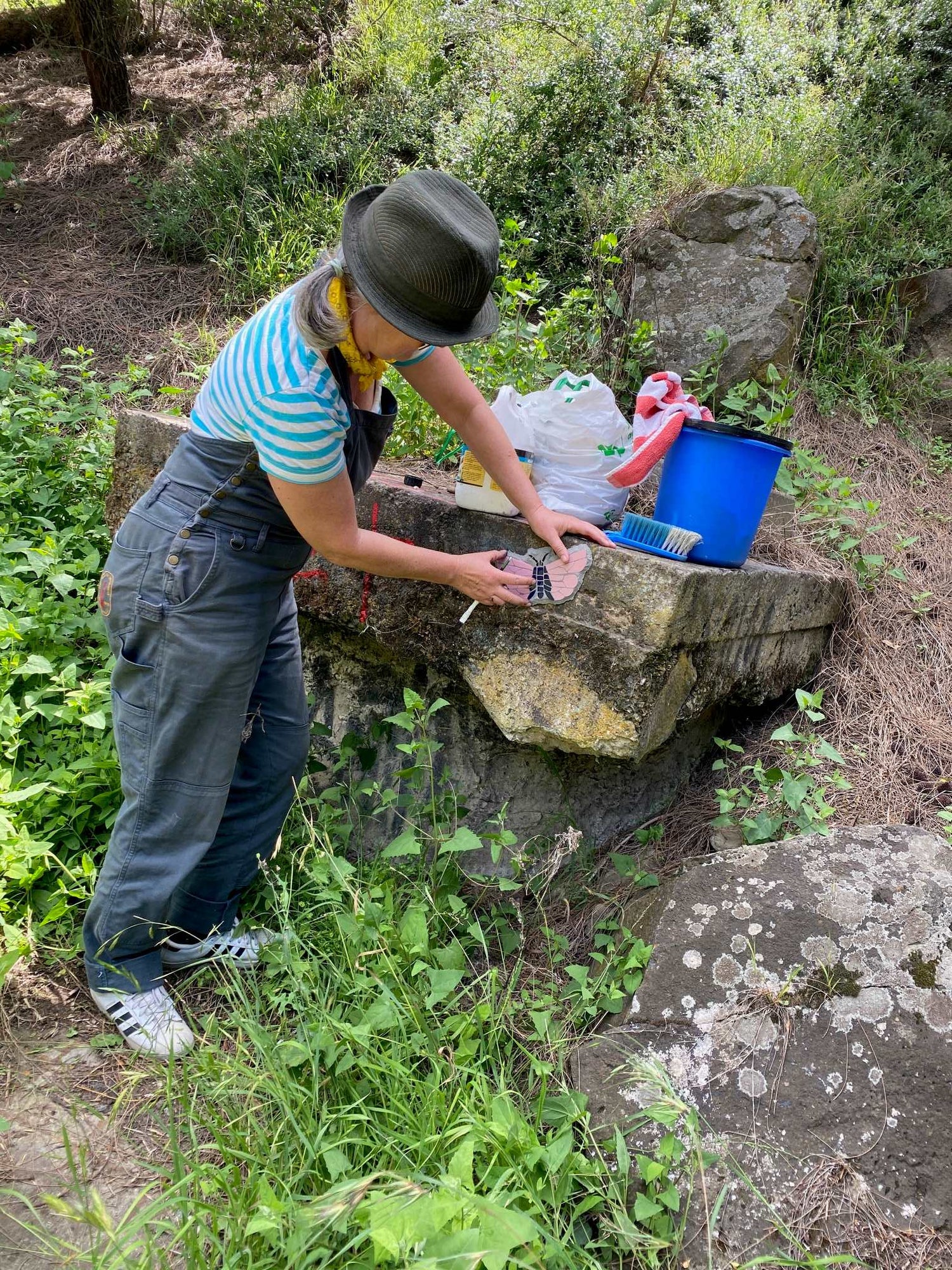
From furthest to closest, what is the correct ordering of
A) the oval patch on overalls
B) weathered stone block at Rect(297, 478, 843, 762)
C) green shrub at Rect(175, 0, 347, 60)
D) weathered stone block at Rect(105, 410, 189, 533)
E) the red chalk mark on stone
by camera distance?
green shrub at Rect(175, 0, 347, 60)
weathered stone block at Rect(105, 410, 189, 533)
the red chalk mark on stone
weathered stone block at Rect(297, 478, 843, 762)
the oval patch on overalls

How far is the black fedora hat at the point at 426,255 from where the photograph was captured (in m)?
1.70

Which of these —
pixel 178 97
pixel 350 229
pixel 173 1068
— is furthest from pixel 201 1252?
pixel 178 97

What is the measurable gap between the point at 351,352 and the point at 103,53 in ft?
22.6

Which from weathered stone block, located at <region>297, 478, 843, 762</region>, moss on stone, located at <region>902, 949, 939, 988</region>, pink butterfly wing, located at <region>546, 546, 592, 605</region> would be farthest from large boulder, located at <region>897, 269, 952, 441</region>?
moss on stone, located at <region>902, 949, 939, 988</region>

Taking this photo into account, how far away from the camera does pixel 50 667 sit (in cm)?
271

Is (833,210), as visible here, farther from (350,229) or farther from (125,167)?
(125,167)

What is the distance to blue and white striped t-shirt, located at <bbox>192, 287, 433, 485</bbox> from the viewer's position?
1.79 m

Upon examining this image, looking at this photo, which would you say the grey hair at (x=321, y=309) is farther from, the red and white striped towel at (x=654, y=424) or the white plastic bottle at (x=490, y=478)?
the red and white striped towel at (x=654, y=424)

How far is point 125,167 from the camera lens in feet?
21.5

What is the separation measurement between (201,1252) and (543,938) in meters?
1.23

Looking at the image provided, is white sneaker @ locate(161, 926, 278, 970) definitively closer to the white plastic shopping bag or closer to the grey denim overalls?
the grey denim overalls

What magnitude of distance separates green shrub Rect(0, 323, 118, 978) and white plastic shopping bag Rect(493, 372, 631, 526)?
148cm

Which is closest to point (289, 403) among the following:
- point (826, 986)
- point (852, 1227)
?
point (826, 986)

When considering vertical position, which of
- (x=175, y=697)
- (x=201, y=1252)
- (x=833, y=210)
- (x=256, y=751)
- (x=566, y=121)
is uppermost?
(x=566, y=121)
